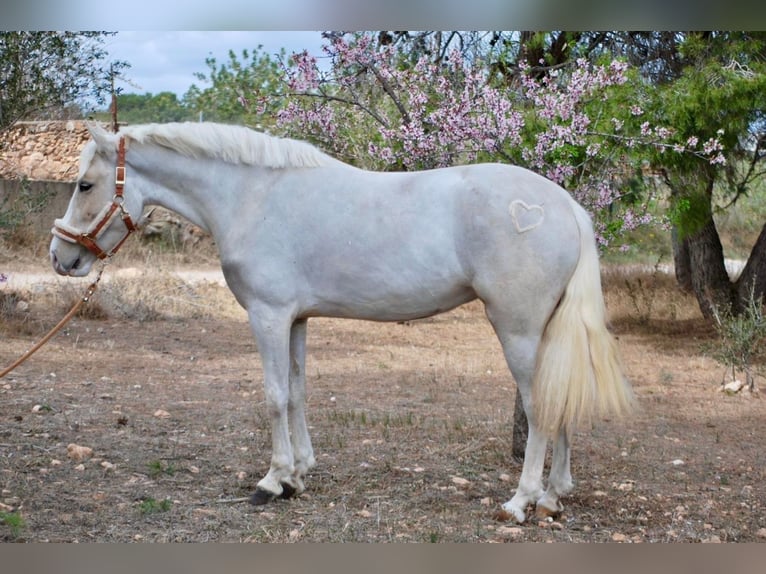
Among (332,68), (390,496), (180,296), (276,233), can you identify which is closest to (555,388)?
(390,496)

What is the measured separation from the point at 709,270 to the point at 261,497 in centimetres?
707

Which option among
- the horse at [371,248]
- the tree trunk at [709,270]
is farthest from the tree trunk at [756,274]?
the horse at [371,248]

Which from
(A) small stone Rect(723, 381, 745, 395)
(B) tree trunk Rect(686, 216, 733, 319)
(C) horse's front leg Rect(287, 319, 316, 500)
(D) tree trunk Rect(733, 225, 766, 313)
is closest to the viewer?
(C) horse's front leg Rect(287, 319, 316, 500)

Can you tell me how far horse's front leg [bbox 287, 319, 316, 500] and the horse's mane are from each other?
870 millimetres

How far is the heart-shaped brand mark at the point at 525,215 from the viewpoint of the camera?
4055mm

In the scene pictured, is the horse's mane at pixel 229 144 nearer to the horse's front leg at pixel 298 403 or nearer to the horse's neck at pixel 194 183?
the horse's neck at pixel 194 183

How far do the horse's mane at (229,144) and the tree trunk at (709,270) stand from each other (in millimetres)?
6605

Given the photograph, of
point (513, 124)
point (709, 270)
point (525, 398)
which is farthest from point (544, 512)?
point (709, 270)

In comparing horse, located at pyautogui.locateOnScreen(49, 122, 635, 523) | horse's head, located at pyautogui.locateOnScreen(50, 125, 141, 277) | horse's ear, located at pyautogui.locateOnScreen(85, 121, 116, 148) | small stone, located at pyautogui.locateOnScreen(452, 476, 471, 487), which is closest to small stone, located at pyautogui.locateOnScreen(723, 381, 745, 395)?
small stone, located at pyautogui.locateOnScreen(452, 476, 471, 487)

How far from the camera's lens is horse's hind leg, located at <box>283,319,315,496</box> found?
15.4ft

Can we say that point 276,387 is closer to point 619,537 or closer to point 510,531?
point 510,531

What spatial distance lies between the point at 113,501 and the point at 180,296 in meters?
7.05

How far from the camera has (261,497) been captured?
4434mm

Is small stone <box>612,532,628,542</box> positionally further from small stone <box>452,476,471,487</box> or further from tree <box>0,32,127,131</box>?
tree <box>0,32,127,131</box>
